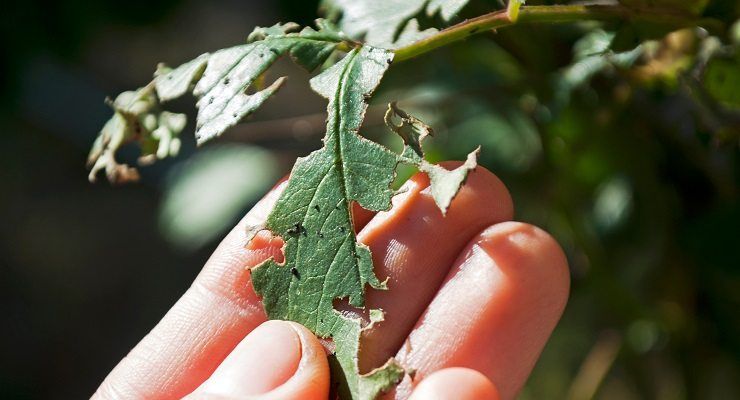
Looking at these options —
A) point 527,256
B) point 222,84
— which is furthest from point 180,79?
point 527,256

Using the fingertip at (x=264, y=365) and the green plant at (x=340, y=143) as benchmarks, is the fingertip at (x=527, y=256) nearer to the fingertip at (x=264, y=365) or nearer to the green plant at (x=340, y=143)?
the green plant at (x=340, y=143)

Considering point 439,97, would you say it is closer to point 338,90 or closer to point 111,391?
point 338,90

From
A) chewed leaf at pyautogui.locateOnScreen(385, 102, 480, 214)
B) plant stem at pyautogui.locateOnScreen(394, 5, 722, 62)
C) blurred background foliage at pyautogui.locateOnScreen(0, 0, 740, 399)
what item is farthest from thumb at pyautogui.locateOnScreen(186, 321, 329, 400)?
blurred background foliage at pyautogui.locateOnScreen(0, 0, 740, 399)

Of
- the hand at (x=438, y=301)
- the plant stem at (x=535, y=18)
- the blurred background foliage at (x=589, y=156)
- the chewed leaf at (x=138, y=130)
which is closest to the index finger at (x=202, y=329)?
the hand at (x=438, y=301)

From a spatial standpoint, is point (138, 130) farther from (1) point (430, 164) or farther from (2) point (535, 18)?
(2) point (535, 18)

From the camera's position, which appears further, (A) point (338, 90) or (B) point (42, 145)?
(B) point (42, 145)

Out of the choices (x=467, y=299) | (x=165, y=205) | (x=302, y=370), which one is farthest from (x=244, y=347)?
(x=165, y=205)

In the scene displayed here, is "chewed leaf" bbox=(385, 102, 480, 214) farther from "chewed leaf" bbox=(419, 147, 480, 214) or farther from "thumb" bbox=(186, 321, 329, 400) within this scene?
"thumb" bbox=(186, 321, 329, 400)
